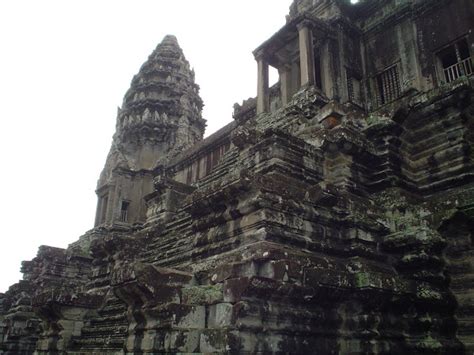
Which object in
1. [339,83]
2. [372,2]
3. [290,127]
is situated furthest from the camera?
[372,2]

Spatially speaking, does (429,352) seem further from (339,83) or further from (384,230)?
(339,83)

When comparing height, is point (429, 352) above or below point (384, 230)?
below

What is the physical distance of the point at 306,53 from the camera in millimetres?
13234

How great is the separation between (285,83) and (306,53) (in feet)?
6.56

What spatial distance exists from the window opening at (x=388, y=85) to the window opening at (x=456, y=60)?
50.5 inches

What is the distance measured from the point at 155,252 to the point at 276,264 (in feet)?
22.4

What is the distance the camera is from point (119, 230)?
2495 cm

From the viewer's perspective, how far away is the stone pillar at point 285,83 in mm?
14789

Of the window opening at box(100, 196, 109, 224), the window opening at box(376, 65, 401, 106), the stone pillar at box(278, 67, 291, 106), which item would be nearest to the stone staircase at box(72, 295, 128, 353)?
the stone pillar at box(278, 67, 291, 106)

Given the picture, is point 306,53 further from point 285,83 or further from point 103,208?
point 103,208

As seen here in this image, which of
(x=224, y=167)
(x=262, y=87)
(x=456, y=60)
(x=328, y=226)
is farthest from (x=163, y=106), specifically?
(x=328, y=226)

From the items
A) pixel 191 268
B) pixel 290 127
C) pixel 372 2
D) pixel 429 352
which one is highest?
pixel 372 2

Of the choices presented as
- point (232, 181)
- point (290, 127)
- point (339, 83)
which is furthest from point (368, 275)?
point (339, 83)

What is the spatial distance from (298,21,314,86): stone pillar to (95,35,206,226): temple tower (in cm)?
1383
